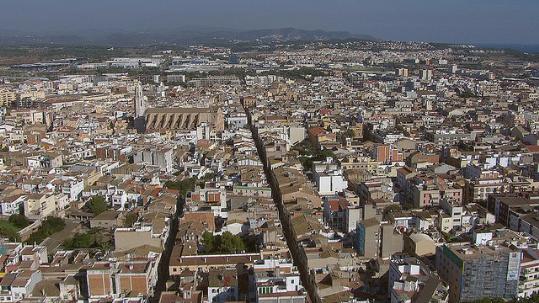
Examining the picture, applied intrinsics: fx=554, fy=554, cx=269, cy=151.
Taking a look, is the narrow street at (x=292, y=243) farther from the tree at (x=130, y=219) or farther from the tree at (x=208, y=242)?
the tree at (x=130, y=219)

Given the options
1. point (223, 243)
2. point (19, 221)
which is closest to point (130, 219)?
point (223, 243)

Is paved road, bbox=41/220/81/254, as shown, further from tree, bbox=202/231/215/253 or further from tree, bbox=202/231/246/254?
tree, bbox=202/231/246/254

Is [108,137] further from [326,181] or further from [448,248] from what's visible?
[448,248]

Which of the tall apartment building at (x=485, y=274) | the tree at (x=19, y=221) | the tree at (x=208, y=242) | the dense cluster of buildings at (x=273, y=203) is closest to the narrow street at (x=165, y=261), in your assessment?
the dense cluster of buildings at (x=273, y=203)

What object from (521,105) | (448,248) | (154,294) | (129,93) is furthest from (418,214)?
(129,93)

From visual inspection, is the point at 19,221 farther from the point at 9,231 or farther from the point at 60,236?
the point at 60,236

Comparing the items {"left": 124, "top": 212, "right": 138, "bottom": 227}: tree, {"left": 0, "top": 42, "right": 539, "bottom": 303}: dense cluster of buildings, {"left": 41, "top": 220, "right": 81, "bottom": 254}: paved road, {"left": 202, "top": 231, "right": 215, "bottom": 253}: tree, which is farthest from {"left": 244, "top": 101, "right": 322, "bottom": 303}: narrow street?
{"left": 41, "top": 220, "right": 81, "bottom": 254}: paved road

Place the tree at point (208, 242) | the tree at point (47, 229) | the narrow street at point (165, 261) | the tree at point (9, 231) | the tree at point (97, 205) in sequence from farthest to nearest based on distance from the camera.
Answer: the tree at point (97, 205)
the tree at point (47, 229)
the tree at point (9, 231)
the tree at point (208, 242)
the narrow street at point (165, 261)
